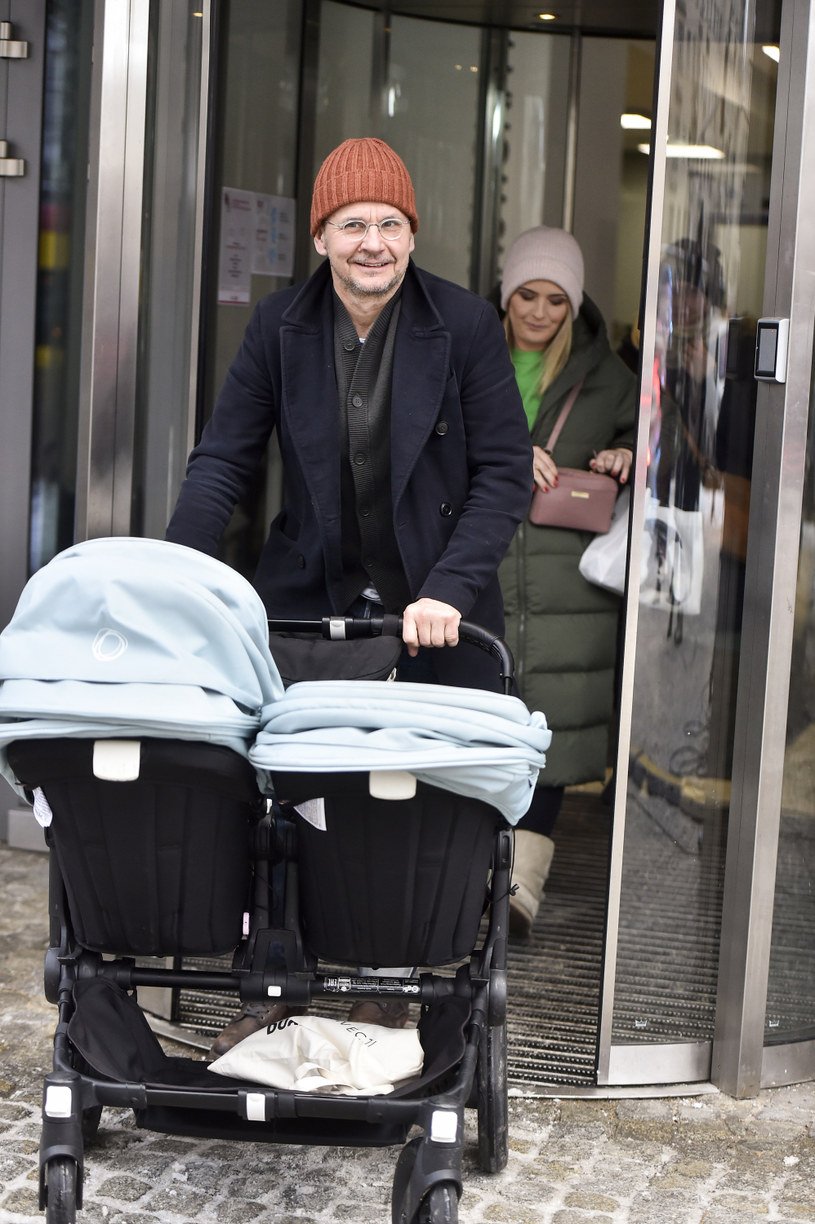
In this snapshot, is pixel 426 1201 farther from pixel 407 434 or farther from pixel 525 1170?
pixel 407 434

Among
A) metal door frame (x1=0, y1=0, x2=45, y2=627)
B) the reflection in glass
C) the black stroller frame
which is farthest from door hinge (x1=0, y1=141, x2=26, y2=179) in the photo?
the black stroller frame

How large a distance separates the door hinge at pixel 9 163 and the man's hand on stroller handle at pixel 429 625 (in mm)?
3032

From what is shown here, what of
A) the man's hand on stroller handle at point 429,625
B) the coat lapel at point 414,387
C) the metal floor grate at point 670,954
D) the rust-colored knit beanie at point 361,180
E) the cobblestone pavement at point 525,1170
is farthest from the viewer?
the metal floor grate at point 670,954

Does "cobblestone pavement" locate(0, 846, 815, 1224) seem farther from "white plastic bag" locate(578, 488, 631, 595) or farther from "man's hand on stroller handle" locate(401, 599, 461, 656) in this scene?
"white plastic bag" locate(578, 488, 631, 595)

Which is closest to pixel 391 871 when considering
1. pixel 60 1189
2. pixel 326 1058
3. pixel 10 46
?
pixel 326 1058

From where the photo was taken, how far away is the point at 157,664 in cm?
237

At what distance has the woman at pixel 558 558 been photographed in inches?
181

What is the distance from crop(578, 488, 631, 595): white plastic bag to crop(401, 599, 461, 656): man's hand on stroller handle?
5.50ft

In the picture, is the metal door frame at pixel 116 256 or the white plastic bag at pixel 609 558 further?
the white plastic bag at pixel 609 558

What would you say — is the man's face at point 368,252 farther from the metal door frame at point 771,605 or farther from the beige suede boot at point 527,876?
the beige suede boot at point 527,876

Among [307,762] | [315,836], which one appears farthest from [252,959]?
[307,762]

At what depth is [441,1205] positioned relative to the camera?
238cm

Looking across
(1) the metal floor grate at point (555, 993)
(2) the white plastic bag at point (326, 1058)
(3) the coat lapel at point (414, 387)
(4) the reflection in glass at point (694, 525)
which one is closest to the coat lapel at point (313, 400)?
(3) the coat lapel at point (414, 387)

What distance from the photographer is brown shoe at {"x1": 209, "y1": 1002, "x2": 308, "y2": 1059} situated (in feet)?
11.3
